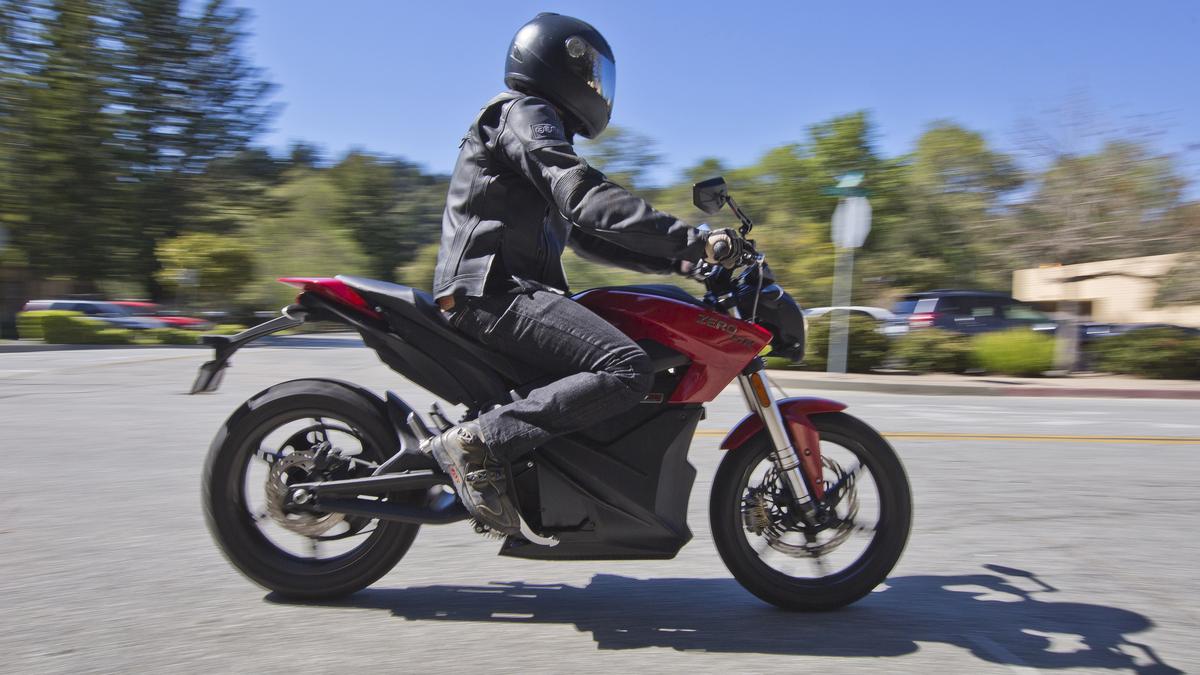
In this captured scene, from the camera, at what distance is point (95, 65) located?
1556 inches

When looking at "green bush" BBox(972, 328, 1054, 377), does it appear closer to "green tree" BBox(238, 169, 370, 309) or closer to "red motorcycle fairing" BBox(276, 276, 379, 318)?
"red motorcycle fairing" BBox(276, 276, 379, 318)

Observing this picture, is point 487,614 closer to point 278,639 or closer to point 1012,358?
point 278,639

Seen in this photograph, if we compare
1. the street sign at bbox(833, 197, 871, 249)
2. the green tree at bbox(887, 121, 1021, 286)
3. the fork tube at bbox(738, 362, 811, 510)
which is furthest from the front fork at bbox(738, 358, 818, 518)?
the green tree at bbox(887, 121, 1021, 286)

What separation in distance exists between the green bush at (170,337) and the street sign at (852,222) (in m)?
20.0

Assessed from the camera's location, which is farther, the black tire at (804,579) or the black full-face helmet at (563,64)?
the black tire at (804,579)

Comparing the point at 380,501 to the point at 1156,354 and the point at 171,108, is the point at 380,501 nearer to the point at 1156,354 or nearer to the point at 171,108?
the point at 1156,354

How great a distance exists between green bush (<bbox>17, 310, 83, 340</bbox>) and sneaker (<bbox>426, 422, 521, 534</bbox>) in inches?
1017

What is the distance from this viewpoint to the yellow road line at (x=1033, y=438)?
8234 millimetres

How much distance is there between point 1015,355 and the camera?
16.7 metres

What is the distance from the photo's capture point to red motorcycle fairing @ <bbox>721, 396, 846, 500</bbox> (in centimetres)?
347

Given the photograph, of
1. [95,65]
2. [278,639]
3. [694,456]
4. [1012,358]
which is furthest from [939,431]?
[95,65]

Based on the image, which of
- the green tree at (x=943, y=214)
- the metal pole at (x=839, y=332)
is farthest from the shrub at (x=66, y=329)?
the green tree at (x=943, y=214)

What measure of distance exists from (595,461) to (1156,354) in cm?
1636

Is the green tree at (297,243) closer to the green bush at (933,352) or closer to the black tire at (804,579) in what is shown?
the green bush at (933,352)
